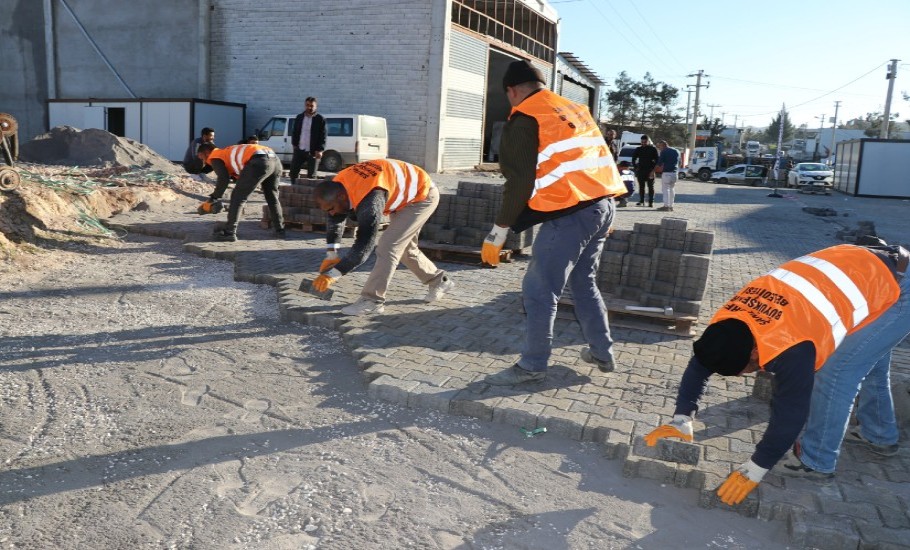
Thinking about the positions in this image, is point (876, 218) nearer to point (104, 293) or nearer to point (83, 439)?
point (104, 293)

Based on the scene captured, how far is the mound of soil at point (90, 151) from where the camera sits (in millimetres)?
14188

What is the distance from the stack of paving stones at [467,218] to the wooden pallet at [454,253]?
11cm

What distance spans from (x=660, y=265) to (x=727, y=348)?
329cm

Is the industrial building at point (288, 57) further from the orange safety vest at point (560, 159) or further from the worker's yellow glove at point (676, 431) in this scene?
the worker's yellow glove at point (676, 431)

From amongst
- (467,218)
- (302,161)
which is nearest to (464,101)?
(302,161)

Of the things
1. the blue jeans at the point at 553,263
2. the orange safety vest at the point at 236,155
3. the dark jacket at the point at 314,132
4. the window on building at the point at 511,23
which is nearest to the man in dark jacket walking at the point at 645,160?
the dark jacket at the point at 314,132

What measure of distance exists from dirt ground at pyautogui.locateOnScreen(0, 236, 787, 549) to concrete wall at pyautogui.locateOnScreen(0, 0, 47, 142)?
1012 inches

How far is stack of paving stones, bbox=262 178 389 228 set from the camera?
31.1 feet

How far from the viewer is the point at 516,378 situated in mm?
4355

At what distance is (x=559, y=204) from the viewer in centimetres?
413

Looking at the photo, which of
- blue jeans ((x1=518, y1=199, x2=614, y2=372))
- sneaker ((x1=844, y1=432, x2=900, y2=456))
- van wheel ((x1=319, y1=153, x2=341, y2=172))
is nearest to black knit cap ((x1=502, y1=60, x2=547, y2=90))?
blue jeans ((x1=518, y1=199, x2=614, y2=372))

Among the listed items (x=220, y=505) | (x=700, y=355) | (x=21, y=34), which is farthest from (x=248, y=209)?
(x=21, y=34)

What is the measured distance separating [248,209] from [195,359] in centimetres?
730

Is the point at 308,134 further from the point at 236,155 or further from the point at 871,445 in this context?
the point at 871,445
